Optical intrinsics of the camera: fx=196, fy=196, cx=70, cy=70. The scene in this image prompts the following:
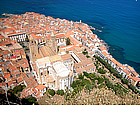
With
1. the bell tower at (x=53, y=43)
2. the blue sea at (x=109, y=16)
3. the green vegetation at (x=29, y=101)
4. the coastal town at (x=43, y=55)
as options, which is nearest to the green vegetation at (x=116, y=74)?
the coastal town at (x=43, y=55)

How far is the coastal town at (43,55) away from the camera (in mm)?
2109

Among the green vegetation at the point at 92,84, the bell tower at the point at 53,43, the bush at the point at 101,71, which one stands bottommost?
the green vegetation at the point at 92,84

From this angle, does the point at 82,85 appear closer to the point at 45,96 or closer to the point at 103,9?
the point at 45,96

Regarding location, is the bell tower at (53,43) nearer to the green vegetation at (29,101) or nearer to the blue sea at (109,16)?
the blue sea at (109,16)

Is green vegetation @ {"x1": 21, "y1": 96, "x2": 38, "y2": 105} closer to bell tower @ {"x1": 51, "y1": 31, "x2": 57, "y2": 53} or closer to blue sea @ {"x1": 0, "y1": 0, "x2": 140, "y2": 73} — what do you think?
bell tower @ {"x1": 51, "y1": 31, "x2": 57, "y2": 53}

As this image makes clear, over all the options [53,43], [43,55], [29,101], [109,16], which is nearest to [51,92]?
[29,101]

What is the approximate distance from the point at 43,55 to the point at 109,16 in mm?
922

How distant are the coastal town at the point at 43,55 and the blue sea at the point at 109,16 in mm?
71

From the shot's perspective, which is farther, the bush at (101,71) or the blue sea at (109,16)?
the bush at (101,71)

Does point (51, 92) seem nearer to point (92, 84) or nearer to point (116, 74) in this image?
point (92, 84)
